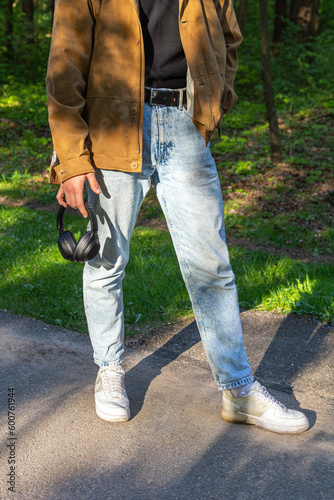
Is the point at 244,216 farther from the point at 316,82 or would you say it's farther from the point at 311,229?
the point at 316,82

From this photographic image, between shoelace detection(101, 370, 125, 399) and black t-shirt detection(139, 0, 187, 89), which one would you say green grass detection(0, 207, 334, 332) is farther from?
black t-shirt detection(139, 0, 187, 89)

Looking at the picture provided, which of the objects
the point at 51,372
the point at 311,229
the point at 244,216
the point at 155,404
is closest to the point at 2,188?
the point at 244,216

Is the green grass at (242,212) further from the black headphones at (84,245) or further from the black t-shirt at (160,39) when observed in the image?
the black t-shirt at (160,39)

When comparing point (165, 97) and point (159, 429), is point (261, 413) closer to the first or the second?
point (159, 429)

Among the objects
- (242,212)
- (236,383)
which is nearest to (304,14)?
(242,212)

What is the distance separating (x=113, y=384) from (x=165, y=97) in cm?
144

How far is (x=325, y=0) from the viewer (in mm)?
19812

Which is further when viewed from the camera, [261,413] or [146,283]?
[146,283]

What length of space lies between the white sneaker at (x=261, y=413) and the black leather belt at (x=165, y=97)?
141 centimetres

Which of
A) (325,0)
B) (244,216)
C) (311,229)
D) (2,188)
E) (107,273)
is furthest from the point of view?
(325,0)

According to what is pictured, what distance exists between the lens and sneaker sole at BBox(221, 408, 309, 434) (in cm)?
247

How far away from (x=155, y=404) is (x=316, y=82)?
12.9 m

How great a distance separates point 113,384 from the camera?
2.65 metres

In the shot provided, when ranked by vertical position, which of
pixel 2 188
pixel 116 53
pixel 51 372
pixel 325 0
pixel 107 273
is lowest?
pixel 2 188
